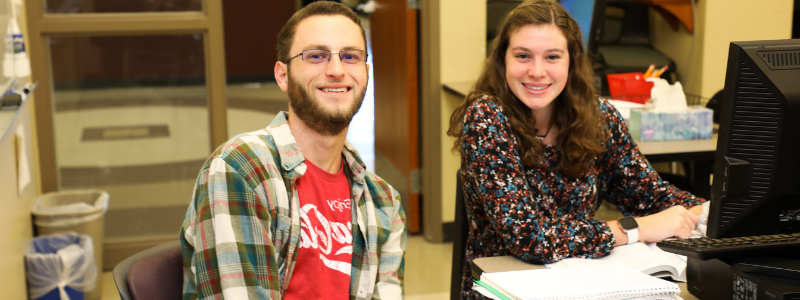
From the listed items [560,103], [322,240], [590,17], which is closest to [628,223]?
[560,103]

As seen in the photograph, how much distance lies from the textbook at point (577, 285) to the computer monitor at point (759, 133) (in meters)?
0.16

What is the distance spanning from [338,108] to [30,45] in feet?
7.25

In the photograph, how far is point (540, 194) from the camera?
5.35ft

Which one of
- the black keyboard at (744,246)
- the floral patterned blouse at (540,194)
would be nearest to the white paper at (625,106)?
the floral patterned blouse at (540,194)

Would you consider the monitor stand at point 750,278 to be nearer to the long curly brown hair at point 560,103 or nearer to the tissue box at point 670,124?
the long curly brown hair at point 560,103

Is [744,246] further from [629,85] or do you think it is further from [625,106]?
[629,85]

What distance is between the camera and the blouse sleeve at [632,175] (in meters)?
1.77

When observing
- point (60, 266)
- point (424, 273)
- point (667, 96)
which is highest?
point (667, 96)

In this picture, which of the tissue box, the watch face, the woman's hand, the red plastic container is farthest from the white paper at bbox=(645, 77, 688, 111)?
the watch face

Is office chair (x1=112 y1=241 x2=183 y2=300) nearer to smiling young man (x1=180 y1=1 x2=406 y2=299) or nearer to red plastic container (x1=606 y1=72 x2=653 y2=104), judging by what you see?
smiling young man (x1=180 y1=1 x2=406 y2=299)

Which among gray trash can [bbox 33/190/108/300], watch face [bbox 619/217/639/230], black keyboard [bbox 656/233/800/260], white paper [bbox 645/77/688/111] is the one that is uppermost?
white paper [bbox 645/77/688/111]

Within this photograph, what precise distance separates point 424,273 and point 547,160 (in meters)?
1.66

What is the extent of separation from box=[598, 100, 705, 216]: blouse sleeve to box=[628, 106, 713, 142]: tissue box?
0.72m

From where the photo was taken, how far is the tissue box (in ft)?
8.07
